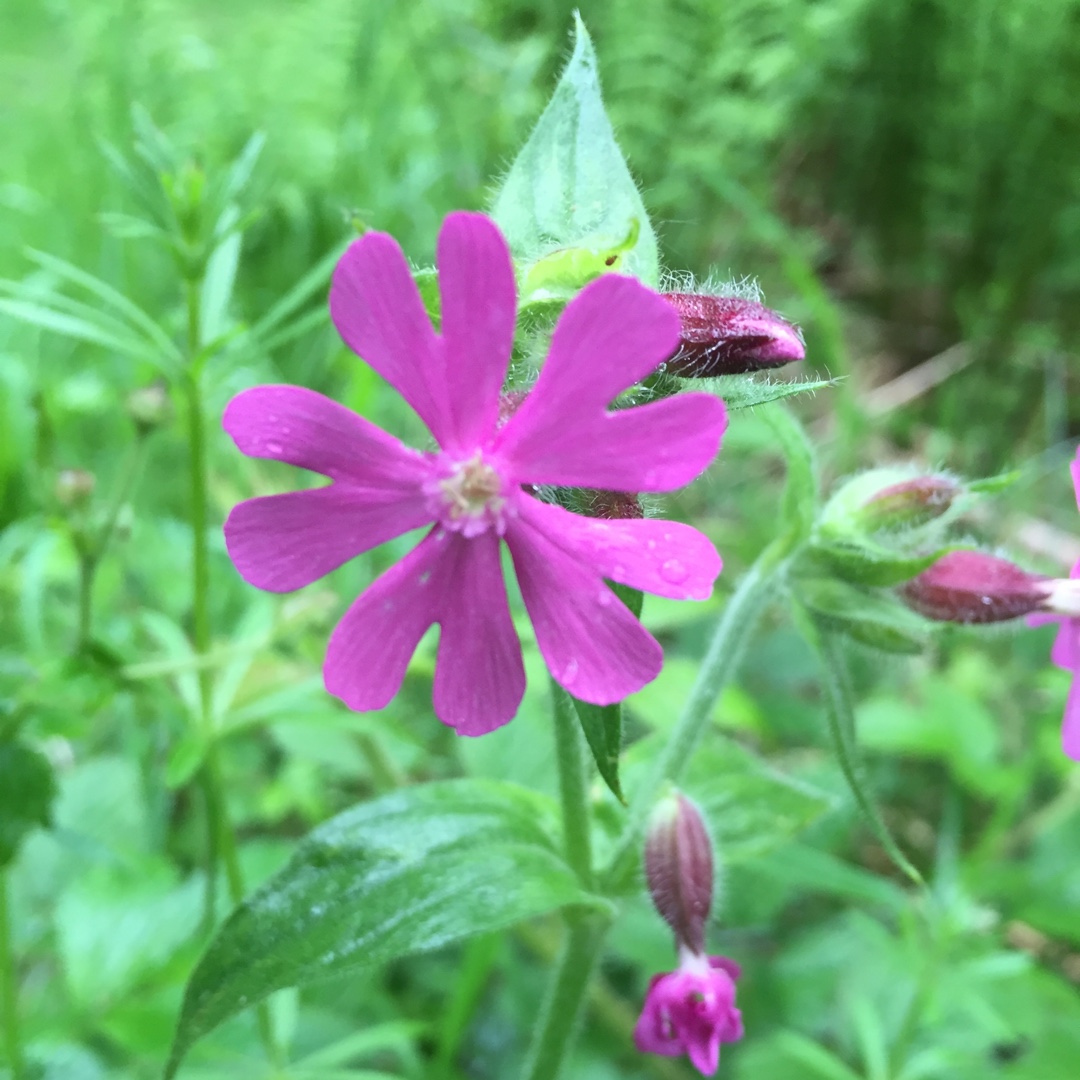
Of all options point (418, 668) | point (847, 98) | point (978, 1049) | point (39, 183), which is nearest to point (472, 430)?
point (418, 668)

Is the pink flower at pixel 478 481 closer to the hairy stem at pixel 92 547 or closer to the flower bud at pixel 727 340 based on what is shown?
the flower bud at pixel 727 340

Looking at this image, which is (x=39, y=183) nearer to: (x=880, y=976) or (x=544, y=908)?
(x=544, y=908)

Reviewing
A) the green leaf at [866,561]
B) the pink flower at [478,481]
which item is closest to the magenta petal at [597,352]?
the pink flower at [478,481]

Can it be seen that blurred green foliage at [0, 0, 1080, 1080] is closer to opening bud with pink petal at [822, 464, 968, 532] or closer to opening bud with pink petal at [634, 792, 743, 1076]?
opening bud with pink petal at [634, 792, 743, 1076]

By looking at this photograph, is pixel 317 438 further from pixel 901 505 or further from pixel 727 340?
pixel 901 505

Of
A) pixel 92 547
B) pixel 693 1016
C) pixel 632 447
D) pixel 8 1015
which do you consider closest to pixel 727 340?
pixel 632 447
